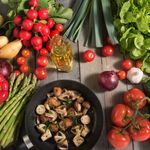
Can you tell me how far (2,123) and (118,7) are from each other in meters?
0.59

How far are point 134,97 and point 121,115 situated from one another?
0.26ft

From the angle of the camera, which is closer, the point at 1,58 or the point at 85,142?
the point at 85,142

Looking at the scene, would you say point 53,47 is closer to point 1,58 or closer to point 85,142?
point 1,58

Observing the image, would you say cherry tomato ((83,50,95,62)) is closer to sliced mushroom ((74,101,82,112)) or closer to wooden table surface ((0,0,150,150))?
wooden table surface ((0,0,150,150))

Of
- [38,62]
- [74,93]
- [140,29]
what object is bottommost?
[74,93]

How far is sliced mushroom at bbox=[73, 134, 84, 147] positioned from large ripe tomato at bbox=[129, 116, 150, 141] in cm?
17

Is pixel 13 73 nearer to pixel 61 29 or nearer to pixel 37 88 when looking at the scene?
pixel 37 88

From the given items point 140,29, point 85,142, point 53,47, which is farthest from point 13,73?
point 140,29

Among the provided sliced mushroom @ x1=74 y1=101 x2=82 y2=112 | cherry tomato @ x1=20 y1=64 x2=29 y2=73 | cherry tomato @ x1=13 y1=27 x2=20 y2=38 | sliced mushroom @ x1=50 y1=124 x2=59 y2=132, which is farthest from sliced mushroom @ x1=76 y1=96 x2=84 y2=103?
cherry tomato @ x1=13 y1=27 x2=20 y2=38

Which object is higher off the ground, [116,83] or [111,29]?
[111,29]

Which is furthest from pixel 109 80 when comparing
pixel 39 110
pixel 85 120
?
pixel 39 110

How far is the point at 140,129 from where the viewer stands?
1169 mm

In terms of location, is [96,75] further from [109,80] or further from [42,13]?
[42,13]

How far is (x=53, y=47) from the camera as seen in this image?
1.25m
